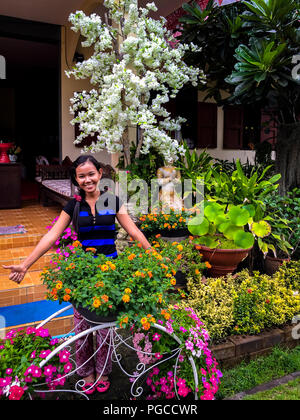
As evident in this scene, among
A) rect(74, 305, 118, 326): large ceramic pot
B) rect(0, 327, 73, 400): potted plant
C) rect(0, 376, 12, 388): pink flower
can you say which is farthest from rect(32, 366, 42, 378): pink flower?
rect(74, 305, 118, 326): large ceramic pot

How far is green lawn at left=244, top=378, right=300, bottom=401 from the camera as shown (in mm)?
2328

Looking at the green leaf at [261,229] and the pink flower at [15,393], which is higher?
the green leaf at [261,229]

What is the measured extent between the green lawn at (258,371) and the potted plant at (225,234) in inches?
36.9

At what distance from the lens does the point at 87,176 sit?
2.18m

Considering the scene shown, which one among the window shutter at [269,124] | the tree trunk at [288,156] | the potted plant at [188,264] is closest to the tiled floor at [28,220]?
the potted plant at [188,264]

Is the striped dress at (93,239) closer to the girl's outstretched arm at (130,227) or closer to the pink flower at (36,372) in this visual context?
the girl's outstretched arm at (130,227)

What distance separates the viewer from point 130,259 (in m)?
1.96

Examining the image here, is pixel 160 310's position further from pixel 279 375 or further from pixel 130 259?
pixel 279 375

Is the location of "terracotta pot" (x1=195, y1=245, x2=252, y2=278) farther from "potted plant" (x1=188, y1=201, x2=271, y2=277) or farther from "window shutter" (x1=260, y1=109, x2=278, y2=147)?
"window shutter" (x1=260, y1=109, x2=278, y2=147)

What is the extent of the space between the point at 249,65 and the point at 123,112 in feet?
4.90

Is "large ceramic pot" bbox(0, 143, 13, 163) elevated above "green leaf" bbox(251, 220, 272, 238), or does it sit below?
above

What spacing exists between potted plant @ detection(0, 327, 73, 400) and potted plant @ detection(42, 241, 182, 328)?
254mm

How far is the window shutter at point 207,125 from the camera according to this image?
773 centimetres
